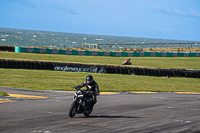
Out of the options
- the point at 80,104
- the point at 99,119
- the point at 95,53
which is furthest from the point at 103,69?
the point at 99,119

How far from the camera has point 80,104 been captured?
1068cm

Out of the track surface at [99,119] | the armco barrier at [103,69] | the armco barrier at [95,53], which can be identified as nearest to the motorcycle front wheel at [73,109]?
the track surface at [99,119]

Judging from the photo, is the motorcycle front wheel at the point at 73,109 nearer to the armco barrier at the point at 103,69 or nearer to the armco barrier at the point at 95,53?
the armco barrier at the point at 103,69

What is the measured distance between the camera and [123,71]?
31.9 m

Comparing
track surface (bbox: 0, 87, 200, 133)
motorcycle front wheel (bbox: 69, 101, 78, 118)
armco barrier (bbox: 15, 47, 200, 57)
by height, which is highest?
armco barrier (bbox: 15, 47, 200, 57)

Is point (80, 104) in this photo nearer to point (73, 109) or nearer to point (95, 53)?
point (73, 109)

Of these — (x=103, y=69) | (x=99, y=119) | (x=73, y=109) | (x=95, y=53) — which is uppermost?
(x=95, y=53)

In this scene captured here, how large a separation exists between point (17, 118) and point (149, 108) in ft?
18.3

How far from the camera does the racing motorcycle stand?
1053cm

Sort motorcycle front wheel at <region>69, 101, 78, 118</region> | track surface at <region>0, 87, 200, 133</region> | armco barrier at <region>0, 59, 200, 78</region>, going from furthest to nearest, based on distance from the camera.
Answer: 1. armco barrier at <region>0, 59, 200, 78</region>
2. motorcycle front wheel at <region>69, 101, 78, 118</region>
3. track surface at <region>0, 87, 200, 133</region>

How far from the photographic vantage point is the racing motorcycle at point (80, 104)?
10.5 metres

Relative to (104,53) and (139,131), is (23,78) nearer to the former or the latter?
(139,131)

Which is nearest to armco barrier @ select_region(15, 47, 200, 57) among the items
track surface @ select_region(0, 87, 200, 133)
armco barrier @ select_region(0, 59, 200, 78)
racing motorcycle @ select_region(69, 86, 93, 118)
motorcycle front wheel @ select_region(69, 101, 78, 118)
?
armco barrier @ select_region(0, 59, 200, 78)

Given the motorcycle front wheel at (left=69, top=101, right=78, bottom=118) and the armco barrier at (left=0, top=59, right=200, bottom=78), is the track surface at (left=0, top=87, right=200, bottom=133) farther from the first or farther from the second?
the armco barrier at (left=0, top=59, right=200, bottom=78)
